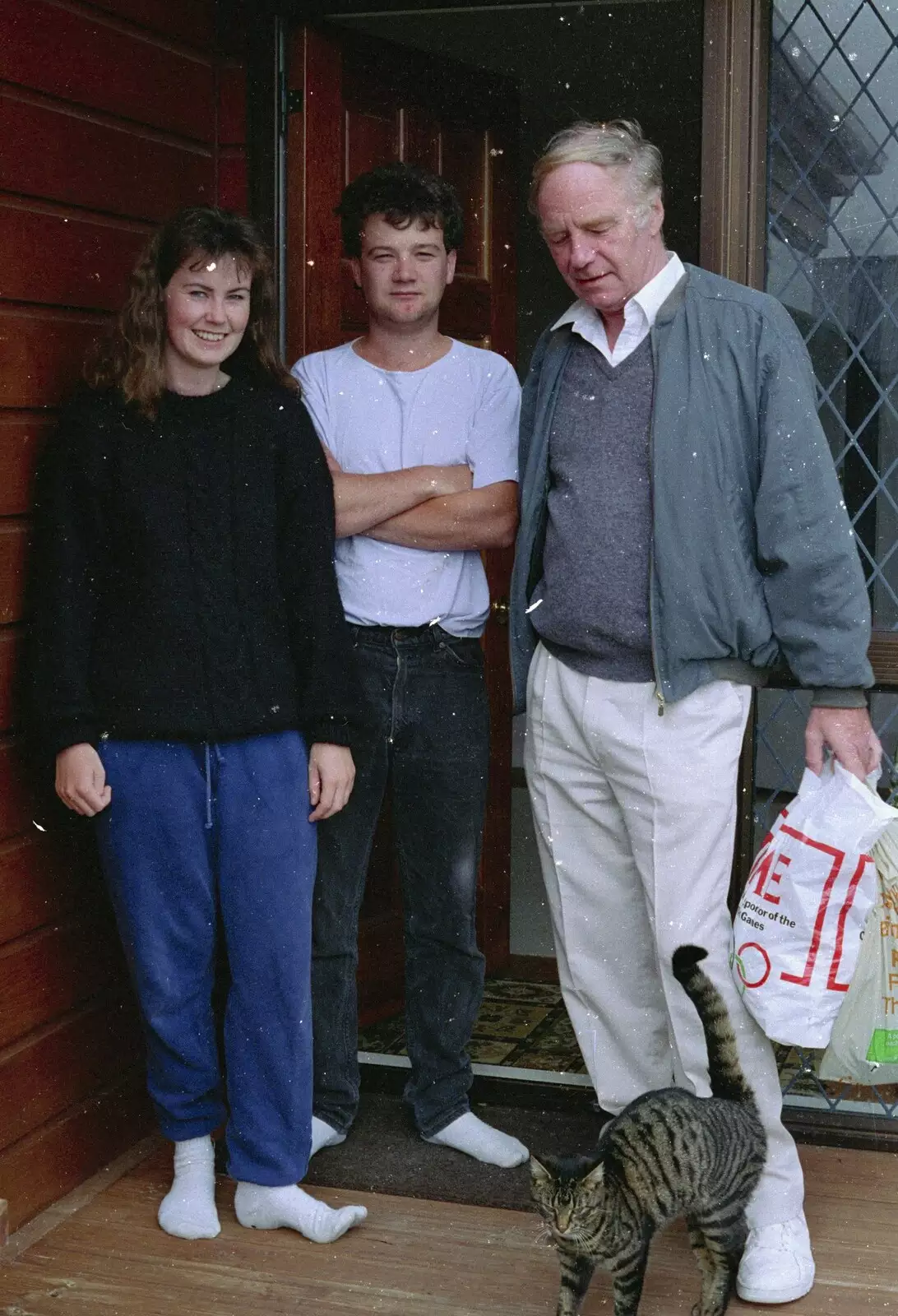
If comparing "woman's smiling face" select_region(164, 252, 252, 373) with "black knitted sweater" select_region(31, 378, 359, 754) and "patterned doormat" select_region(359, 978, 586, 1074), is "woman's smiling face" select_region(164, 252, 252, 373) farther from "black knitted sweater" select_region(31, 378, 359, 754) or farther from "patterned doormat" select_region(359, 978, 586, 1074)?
"patterned doormat" select_region(359, 978, 586, 1074)

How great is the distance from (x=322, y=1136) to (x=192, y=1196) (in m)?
0.34

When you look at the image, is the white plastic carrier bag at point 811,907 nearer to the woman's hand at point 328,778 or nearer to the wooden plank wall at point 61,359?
the woman's hand at point 328,778

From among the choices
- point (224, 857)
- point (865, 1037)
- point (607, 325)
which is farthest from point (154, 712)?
point (865, 1037)

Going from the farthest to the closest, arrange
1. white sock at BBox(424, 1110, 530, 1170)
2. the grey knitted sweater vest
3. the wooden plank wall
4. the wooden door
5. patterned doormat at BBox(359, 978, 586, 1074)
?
patterned doormat at BBox(359, 978, 586, 1074)
the wooden door
white sock at BBox(424, 1110, 530, 1170)
the wooden plank wall
the grey knitted sweater vest

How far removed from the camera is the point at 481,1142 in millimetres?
2977

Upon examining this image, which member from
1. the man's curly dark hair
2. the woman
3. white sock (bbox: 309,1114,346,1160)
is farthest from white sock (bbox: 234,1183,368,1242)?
the man's curly dark hair

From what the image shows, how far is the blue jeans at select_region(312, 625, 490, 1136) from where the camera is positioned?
2852 millimetres

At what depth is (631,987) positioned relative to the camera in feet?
8.93

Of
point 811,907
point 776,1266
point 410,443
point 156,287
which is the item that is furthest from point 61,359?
point 776,1266

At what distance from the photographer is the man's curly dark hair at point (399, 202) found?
9.12ft

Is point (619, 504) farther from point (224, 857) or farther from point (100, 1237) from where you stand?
point (100, 1237)

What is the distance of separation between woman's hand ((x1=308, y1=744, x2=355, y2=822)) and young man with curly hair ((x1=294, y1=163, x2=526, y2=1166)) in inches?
6.1

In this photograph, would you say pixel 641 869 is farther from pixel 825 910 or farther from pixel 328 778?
pixel 328 778

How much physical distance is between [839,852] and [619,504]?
2.16 feet
